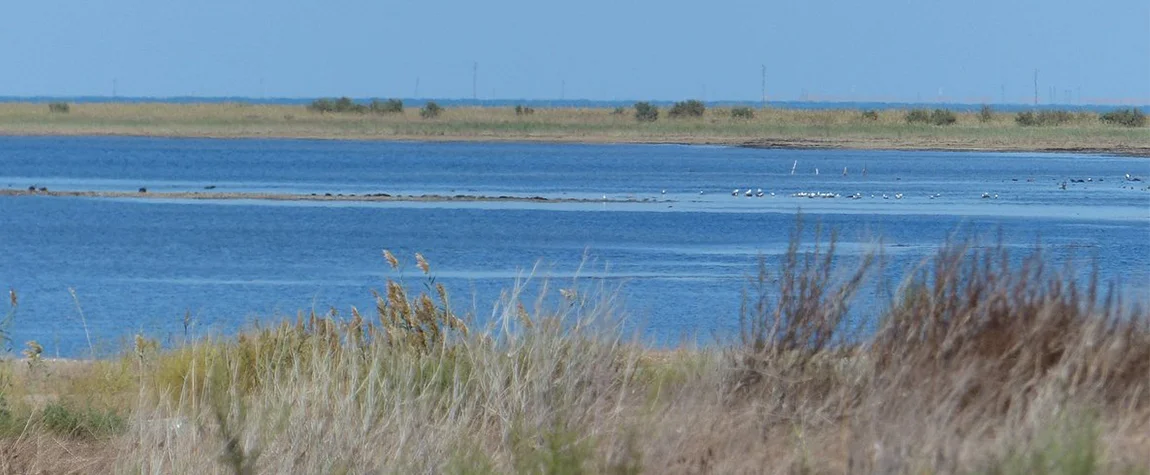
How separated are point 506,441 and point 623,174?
55892 mm

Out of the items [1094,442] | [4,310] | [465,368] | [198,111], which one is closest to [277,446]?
[465,368]

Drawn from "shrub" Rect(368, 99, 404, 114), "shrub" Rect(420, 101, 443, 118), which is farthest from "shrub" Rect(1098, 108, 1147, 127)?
"shrub" Rect(368, 99, 404, 114)

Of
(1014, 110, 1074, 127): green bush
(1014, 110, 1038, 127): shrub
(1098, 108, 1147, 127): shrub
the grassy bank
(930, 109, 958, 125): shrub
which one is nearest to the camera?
the grassy bank

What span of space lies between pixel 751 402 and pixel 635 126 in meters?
97.4

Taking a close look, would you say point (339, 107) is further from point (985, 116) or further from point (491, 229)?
point (491, 229)

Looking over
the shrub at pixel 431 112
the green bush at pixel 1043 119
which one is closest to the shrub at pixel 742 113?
the green bush at pixel 1043 119

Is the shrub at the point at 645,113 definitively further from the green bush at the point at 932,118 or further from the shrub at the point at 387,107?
the shrub at the point at 387,107

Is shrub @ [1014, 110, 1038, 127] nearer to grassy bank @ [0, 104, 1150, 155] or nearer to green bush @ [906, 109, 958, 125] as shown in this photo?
grassy bank @ [0, 104, 1150, 155]

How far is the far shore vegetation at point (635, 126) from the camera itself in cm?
9275

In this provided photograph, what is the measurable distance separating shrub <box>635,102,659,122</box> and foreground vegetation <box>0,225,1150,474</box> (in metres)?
105

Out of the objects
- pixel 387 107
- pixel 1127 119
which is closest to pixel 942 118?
pixel 1127 119

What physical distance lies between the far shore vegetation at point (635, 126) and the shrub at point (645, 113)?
0.32ft

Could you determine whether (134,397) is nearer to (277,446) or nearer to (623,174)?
(277,446)

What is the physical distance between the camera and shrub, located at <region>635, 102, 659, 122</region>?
11519cm
